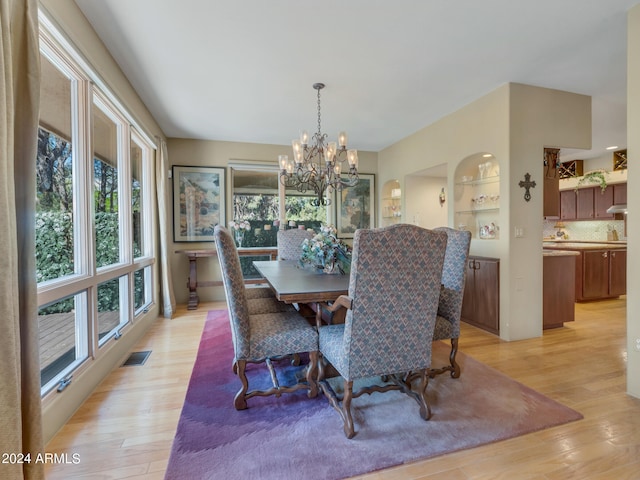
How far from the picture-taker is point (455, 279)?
2.34 m

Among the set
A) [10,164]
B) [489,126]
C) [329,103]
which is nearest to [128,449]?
[10,164]

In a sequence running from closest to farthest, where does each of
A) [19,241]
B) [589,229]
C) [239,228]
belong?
[19,241] → [239,228] → [589,229]

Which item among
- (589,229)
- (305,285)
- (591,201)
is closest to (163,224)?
(305,285)

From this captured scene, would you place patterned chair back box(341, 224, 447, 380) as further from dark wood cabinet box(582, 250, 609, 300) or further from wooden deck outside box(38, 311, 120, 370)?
dark wood cabinet box(582, 250, 609, 300)

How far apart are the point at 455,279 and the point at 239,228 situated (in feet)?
11.7

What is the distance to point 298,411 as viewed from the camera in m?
1.95

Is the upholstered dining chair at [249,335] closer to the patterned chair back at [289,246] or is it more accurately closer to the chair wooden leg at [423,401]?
the chair wooden leg at [423,401]

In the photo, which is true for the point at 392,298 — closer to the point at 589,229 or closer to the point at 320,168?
the point at 320,168

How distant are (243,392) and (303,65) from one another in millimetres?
2655

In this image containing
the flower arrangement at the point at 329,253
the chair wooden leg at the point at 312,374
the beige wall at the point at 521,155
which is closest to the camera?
the chair wooden leg at the point at 312,374

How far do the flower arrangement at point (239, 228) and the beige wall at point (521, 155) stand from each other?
3.37 meters

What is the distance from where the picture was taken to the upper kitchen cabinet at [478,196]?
3545 millimetres

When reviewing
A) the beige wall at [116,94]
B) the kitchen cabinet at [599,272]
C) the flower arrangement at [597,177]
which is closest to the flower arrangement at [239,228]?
the beige wall at [116,94]

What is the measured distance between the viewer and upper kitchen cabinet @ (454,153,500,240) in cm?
354
